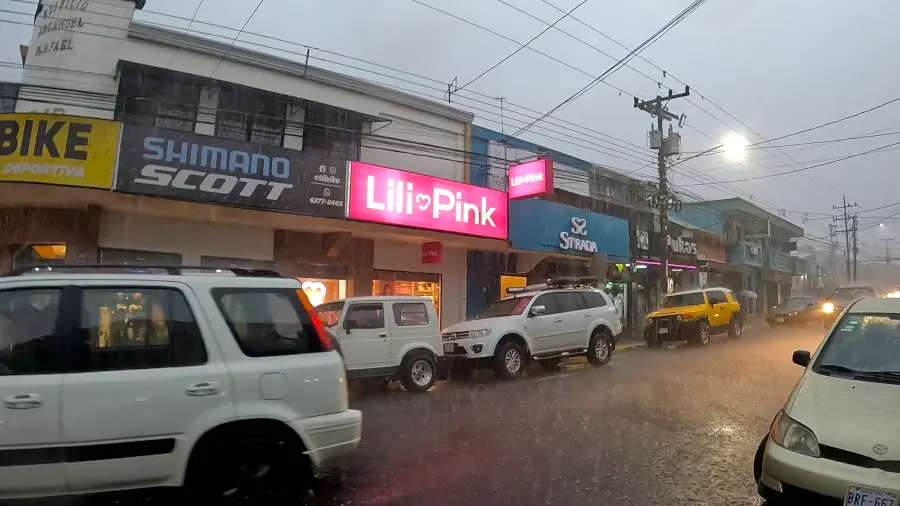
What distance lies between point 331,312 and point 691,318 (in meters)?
12.7

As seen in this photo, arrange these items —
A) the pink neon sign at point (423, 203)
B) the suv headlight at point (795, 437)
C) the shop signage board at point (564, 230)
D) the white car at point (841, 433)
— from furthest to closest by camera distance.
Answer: the shop signage board at point (564, 230)
the pink neon sign at point (423, 203)
the suv headlight at point (795, 437)
the white car at point (841, 433)

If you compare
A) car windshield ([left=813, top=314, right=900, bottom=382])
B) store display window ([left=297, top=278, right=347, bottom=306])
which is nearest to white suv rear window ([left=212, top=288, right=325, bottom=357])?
car windshield ([left=813, top=314, right=900, bottom=382])

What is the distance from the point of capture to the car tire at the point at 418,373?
1032 centimetres

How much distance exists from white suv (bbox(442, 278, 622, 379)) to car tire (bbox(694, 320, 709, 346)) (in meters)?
5.79

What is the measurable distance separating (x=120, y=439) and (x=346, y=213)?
30.8ft

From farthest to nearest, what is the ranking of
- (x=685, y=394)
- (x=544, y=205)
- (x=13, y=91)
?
(x=544, y=205) → (x=13, y=91) → (x=685, y=394)

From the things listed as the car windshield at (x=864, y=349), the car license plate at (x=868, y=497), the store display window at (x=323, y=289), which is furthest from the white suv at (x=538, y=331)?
the car license plate at (x=868, y=497)

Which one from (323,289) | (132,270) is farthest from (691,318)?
(132,270)

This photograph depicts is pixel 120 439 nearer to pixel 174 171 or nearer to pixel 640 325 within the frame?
pixel 174 171

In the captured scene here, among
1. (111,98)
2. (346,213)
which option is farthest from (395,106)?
(111,98)

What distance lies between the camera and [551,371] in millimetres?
13102

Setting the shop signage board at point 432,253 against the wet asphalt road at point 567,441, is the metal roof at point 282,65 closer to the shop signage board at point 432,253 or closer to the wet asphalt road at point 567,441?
the shop signage board at point 432,253

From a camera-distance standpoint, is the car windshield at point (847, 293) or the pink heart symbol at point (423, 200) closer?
the pink heart symbol at point (423, 200)

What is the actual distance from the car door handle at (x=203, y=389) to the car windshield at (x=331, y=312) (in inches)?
235
